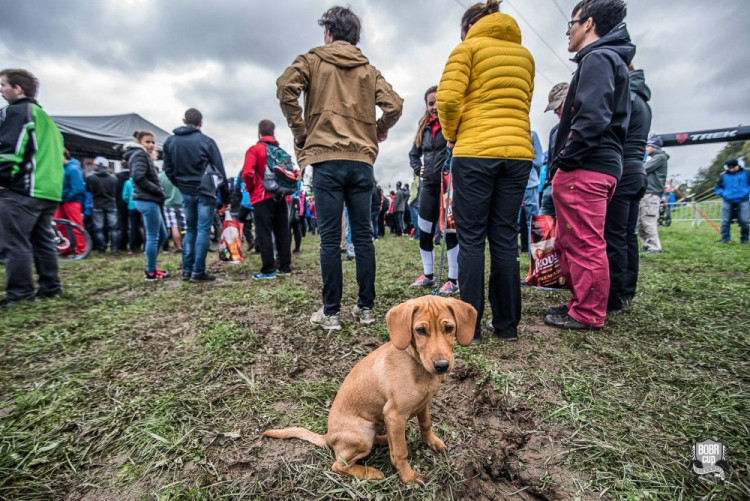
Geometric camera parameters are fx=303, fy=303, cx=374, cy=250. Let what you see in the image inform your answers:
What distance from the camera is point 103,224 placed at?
27.2 ft

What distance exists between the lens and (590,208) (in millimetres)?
2598

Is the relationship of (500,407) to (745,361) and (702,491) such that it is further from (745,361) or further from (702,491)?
(745,361)

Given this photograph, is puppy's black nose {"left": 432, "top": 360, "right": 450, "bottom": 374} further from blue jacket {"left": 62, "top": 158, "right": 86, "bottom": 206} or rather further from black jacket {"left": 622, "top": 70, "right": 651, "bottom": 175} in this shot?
blue jacket {"left": 62, "top": 158, "right": 86, "bottom": 206}

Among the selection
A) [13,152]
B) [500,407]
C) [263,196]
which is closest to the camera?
[500,407]

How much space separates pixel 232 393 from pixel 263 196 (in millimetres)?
3595

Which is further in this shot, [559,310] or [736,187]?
[736,187]

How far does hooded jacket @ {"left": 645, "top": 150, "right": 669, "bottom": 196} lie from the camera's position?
23.0ft

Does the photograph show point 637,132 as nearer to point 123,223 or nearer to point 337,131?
point 337,131

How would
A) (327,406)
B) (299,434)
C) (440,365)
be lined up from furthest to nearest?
(327,406)
(299,434)
(440,365)

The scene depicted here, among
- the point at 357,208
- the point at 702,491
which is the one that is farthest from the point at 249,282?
the point at 702,491

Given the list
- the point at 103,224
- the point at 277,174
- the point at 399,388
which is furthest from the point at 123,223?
the point at 399,388

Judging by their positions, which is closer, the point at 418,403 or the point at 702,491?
the point at 702,491

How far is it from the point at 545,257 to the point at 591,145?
1.31 m

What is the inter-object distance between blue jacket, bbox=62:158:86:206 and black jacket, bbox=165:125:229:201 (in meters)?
4.90
